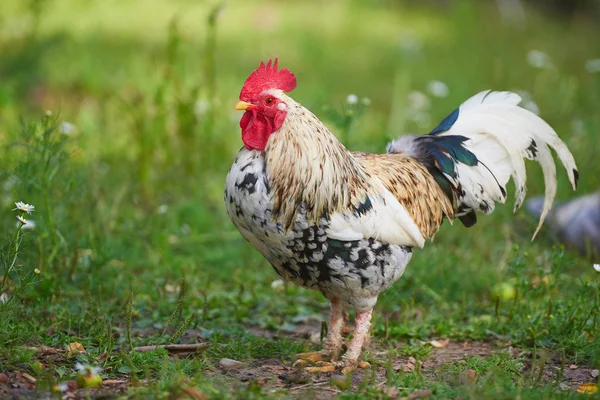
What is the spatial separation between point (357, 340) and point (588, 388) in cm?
108

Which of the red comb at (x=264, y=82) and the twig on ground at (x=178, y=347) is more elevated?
the red comb at (x=264, y=82)

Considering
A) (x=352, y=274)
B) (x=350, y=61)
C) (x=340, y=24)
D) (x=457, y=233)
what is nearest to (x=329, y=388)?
(x=352, y=274)

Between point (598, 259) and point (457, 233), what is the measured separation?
3.31 feet

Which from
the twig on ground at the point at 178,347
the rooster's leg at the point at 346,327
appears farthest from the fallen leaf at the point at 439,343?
the twig on ground at the point at 178,347

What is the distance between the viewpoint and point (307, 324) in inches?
175

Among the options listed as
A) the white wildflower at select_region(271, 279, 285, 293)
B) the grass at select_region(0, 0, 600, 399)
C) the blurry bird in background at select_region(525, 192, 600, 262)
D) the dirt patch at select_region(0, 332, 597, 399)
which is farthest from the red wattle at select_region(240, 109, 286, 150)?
the blurry bird in background at select_region(525, 192, 600, 262)

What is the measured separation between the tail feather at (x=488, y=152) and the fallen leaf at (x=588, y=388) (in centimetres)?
81

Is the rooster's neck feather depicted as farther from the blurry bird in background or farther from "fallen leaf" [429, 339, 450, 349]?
the blurry bird in background

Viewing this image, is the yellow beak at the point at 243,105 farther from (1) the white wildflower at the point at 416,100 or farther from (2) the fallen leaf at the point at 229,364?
(1) the white wildflower at the point at 416,100

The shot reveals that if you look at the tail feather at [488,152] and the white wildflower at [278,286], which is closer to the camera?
the tail feather at [488,152]

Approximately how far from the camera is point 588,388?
3375 millimetres

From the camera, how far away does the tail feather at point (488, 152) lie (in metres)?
3.88

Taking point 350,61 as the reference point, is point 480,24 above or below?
above

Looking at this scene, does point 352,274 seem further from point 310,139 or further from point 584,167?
point 584,167
